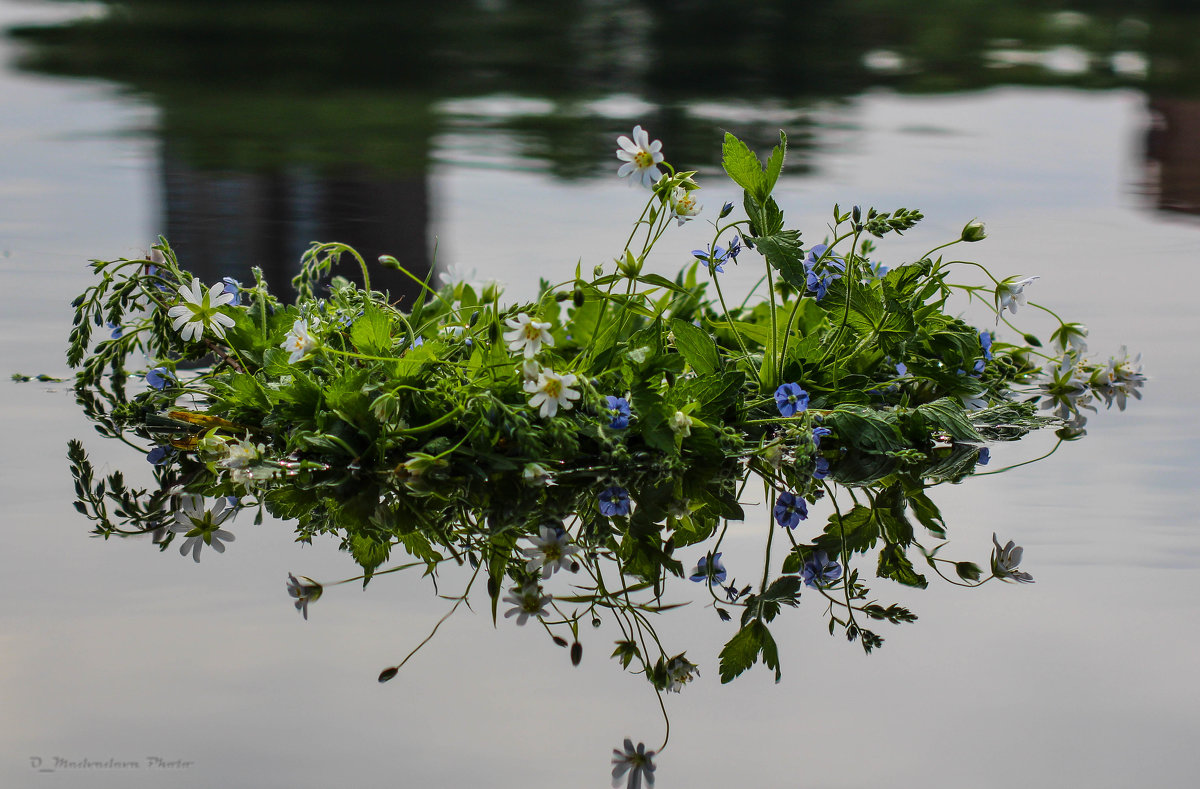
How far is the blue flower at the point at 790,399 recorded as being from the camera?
1287mm

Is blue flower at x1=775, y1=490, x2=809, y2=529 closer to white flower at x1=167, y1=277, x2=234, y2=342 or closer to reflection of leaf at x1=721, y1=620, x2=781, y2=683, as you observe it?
reflection of leaf at x1=721, y1=620, x2=781, y2=683

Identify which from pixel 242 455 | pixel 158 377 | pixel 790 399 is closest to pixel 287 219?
pixel 158 377

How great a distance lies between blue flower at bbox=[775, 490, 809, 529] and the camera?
1.08m

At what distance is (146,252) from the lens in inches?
55.2

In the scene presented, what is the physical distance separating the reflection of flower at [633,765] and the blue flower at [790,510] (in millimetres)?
434

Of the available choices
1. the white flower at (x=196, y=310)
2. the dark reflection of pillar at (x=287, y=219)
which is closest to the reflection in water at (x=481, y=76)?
the dark reflection of pillar at (x=287, y=219)

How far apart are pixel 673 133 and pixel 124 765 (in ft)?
12.0

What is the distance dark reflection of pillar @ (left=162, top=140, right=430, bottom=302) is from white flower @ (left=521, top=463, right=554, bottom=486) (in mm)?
1570

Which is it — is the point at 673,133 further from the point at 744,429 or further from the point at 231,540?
the point at 231,540

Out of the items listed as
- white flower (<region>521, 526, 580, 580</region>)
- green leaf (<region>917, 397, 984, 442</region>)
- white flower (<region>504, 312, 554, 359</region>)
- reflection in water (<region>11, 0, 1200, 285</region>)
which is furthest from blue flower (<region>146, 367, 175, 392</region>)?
reflection in water (<region>11, 0, 1200, 285</region>)

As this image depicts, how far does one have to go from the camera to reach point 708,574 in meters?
0.95

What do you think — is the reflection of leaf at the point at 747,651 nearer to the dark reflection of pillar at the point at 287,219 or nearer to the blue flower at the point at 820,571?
the blue flower at the point at 820,571

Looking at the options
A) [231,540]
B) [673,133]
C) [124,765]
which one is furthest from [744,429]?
[673,133]

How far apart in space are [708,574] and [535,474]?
0.74 ft
